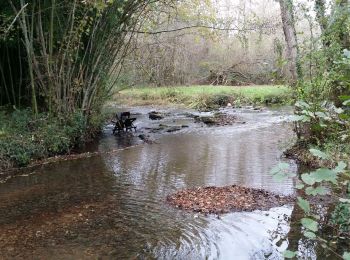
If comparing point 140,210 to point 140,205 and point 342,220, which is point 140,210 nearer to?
point 140,205

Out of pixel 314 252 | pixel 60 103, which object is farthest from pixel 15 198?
pixel 314 252

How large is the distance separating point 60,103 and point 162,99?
580 inches

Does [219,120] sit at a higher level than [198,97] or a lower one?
lower

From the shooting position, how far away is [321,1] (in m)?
8.41

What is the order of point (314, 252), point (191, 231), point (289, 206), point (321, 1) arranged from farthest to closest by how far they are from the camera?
point (321, 1) < point (289, 206) < point (191, 231) < point (314, 252)

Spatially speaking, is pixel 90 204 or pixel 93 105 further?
pixel 93 105

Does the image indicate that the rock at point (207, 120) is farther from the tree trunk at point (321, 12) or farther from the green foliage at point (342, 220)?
the green foliage at point (342, 220)

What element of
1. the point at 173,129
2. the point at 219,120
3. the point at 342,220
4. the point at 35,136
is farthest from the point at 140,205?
the point at 219,120

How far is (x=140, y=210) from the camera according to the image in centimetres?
663

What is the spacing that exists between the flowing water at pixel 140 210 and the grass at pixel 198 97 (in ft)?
37.4

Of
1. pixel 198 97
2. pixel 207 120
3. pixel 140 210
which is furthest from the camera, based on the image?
pixel 198 97

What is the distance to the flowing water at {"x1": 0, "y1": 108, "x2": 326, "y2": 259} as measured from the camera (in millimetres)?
5148

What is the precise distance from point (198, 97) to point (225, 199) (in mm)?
17368

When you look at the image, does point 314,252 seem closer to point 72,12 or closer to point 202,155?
point 202,155
